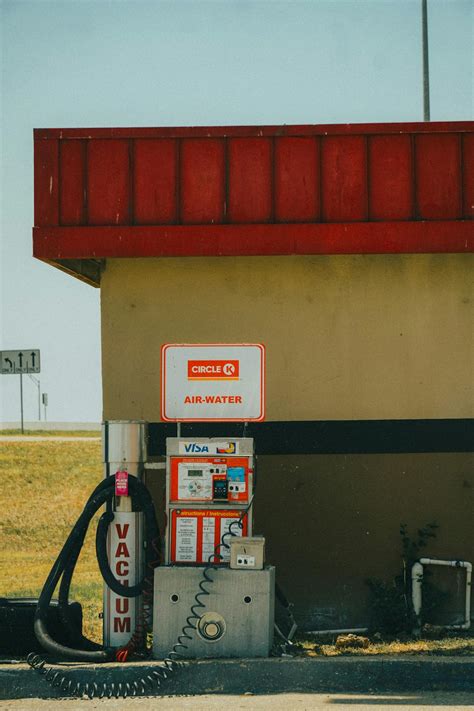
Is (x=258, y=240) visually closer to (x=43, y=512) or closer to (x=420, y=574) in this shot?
(x=420, y=574)

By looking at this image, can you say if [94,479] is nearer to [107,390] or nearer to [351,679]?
[107,390]

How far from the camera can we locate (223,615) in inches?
339

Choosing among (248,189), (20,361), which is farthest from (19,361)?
(248,189)

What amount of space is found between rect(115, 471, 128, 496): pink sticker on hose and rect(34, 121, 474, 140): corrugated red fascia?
11.1 ft

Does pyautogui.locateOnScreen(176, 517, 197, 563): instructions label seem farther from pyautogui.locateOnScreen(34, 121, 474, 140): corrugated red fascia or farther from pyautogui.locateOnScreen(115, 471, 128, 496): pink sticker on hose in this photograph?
pyautogui.locateOnScreen(34, 121, 474, 140): corrugated red fascia

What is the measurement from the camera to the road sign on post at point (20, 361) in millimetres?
27078

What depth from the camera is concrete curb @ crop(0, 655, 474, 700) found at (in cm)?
818

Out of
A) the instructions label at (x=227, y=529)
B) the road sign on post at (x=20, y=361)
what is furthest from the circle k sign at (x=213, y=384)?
the road sign on post at (x=20, y=361)

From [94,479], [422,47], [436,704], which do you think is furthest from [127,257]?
[94,479]

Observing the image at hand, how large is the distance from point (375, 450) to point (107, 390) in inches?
104

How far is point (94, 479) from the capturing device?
Answer: 26.6 metres

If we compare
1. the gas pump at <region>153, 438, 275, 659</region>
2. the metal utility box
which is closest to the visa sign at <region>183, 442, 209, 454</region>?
the gas pump at <region>153, 438, 275, 659</region>

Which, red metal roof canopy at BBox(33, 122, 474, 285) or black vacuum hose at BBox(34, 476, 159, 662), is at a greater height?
red metal roof canopy at BBox(33, 122, 474, 285)

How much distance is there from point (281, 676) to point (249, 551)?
38.7 inches
